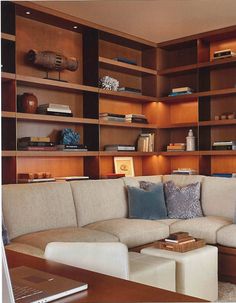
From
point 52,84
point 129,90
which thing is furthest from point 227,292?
point 129,90

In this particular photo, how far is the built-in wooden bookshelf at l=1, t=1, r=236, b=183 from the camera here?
4008mm

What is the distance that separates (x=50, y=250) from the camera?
144 centimetres

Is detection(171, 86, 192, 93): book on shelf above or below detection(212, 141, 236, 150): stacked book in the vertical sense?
above

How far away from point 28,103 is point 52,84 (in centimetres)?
34

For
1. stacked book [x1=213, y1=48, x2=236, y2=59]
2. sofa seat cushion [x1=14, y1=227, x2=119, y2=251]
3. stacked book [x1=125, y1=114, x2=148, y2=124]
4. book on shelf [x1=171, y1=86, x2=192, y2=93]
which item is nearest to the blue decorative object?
stacked book [x1=125, y1=114, x2=148, y2=124]

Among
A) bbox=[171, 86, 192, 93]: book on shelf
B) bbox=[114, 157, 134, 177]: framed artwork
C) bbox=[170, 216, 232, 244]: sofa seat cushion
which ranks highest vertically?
bbox=[171, 86, 192, 93]: book on shelf

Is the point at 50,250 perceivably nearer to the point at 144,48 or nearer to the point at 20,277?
the point at 20,277

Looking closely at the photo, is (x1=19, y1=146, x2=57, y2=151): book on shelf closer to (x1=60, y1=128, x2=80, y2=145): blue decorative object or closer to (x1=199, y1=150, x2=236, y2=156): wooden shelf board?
(x1=60, y1=128, x2=80, y2=145): blue decorative object

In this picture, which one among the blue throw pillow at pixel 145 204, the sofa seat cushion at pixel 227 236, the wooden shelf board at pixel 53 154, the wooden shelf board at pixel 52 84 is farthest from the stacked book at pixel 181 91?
the sofa seat cushion at pixel 227 236

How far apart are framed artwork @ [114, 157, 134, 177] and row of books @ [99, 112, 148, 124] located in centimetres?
50

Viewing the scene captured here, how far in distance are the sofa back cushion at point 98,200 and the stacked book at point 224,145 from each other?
1508 millimetres

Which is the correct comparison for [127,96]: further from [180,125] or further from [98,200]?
[98,200]

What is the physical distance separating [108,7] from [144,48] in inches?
58.0

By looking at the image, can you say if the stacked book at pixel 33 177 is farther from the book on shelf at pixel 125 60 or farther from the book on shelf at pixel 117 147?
the book on shelf at pixel 125 60
